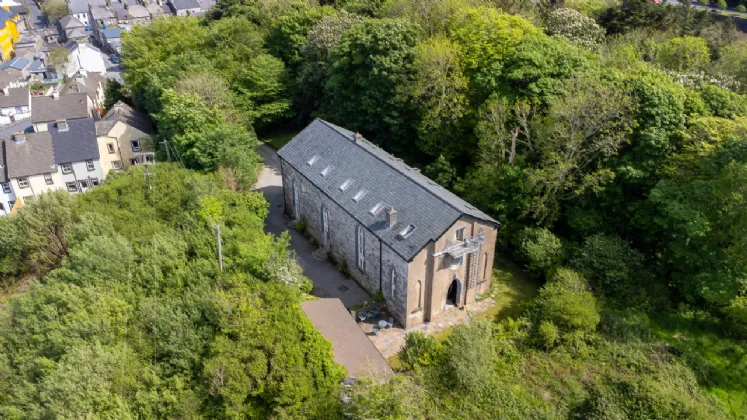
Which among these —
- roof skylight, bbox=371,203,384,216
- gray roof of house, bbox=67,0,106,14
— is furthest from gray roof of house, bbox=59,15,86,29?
roof skylight, bbox=371,203,384,216

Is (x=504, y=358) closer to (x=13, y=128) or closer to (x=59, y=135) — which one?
(x=59, y=135)

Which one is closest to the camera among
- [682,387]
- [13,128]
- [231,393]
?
[231,393]

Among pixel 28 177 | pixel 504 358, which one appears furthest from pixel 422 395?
pixel 28 177

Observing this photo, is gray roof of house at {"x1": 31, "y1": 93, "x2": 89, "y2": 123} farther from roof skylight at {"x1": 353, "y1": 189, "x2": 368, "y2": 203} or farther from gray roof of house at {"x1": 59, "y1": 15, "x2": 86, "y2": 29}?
gray roof of house at {"x1": 59, "y1": 15, "x2": 86, "y2": 29}

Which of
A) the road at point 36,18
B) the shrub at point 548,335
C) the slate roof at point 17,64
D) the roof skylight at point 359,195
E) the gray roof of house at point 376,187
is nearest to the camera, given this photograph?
the shrub at point 548,335

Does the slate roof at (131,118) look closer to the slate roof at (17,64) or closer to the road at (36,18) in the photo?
the slate roof at (17,64)

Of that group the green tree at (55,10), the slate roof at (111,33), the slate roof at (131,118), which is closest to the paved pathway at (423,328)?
the slate roof at (131,118)
